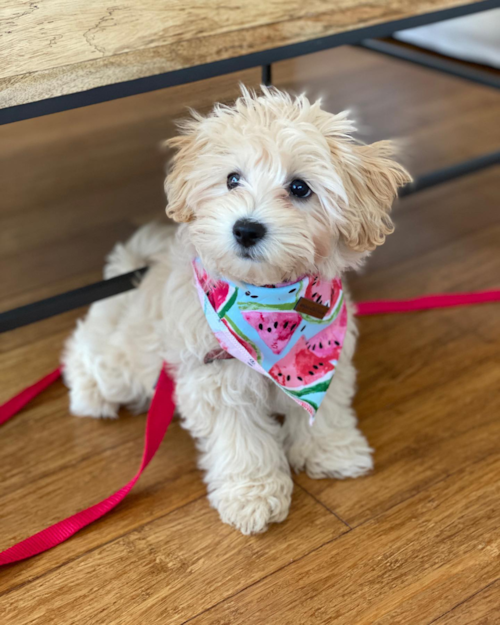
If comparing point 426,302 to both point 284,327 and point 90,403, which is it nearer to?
point 284,327

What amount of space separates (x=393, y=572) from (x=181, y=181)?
75cm

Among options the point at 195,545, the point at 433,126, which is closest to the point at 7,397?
the point at 195,545

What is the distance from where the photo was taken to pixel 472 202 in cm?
241

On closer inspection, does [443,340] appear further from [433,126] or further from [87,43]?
[433,126]

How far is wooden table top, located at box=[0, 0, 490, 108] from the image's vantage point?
1.14 m

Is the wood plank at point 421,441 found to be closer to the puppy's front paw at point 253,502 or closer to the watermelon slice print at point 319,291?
the puppy's front paw at point 253,502

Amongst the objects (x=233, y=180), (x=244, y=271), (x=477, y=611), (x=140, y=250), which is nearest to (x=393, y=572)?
(x=477, y=611)

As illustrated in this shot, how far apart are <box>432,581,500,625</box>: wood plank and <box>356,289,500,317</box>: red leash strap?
880 mm

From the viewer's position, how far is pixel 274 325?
1.25 metres

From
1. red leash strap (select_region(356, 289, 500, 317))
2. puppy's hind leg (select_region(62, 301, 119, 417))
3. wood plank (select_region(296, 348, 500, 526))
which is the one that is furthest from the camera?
red leash strap (select_region(356, 289, 500, 317))

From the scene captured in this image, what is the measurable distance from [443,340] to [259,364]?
72 centimetres

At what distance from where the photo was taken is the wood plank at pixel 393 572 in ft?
3.67

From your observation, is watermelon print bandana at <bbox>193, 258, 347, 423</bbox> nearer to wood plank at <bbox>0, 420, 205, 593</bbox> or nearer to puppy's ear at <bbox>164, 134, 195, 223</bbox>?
puppy's ear at <bbox>164, 134, 195, 223</bbox>

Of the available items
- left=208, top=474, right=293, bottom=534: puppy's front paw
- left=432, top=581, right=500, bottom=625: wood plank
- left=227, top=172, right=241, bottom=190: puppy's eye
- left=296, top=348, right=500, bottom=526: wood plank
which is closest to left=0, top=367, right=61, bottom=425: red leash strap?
left=208, top=474, right=293, bottom=534: puppy's front paw
